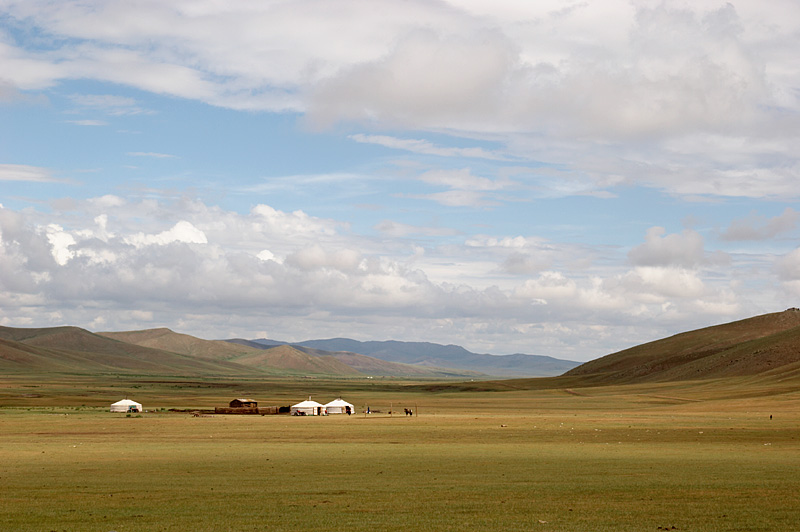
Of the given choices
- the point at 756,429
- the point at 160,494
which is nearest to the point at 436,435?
the point at 756,429

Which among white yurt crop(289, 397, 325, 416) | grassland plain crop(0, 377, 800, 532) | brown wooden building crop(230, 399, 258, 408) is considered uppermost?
grassland plain crop(0, 377, 800, 532)

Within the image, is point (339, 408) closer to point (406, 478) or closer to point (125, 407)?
point (125, 407)

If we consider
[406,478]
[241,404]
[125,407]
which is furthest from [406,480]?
[241,404]

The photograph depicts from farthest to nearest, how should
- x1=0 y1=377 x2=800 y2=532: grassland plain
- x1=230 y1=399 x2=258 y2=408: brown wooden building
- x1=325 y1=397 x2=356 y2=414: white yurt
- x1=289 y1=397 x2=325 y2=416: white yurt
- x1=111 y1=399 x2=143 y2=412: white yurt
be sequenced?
x1=230 y1=399 x2=258 y2=408: brown wooden building < x1=325 y1=397 x2=356 y2=414: white yurt < x1=289 y1=397 x2=325 y2=416: white yurt < x1=111 y1=399 x2=143 y2=412: white yurt < x1=0 y1=377 x2=800 y2=532: grassland plain

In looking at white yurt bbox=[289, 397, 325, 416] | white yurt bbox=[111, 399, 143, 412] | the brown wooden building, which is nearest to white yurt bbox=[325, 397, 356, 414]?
white yurt bbox=[289, 397, 325, 416]

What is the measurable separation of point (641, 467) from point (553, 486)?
7646 mm

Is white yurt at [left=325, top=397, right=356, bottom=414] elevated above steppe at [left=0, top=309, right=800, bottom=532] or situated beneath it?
situated beneath

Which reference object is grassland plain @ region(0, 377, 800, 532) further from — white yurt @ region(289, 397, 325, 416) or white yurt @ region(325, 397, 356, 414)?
white yurt @ region(325, 397, 356, 414)

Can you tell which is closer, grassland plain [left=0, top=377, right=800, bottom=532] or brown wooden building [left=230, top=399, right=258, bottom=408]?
grassland plain [left=0, top=377, right=800, bottom=532]

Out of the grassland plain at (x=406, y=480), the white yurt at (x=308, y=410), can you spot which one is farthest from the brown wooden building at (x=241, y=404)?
the grassland plain at (x=406, y=480)

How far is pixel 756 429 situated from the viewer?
2290 inches

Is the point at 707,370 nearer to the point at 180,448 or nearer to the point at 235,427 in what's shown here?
the point at 235,427

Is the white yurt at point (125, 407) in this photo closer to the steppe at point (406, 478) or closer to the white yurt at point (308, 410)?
the white yurt at point (308, 410)

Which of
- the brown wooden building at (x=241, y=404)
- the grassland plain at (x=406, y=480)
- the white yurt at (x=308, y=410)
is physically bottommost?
the white yurt at (x=308, y=410)
